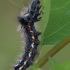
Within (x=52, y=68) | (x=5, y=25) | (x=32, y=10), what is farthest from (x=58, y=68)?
(x=5, y=25)

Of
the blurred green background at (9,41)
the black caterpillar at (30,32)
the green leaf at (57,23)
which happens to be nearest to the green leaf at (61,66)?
the green leaf at (57,23)

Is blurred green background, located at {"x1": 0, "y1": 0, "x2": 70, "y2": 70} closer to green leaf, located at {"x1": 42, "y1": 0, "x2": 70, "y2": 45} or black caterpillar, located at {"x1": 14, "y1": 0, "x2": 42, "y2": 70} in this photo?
black caterpillar, located at {"x1": 14, "y1": 0, "x2": 42, "y2": 70}

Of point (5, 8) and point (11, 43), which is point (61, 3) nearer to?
point (11, 43)

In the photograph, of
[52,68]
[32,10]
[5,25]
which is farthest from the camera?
[5,25]

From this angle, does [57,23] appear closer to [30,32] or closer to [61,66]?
[61,66]

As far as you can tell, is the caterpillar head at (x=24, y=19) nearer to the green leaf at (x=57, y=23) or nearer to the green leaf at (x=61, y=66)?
the green leaf at (x=57, y=23)

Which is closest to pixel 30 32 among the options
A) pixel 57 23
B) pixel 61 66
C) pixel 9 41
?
pixel 57 23
